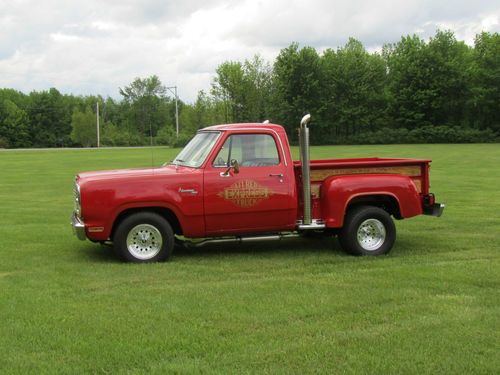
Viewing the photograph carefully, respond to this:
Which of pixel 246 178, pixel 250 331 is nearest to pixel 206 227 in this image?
pixel 246 178

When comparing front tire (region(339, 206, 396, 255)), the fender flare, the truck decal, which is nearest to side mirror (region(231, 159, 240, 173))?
the truck decal

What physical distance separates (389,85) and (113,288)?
74334 mm

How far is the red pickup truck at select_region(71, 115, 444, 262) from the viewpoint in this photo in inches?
305

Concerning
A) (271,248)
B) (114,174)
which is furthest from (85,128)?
(114,174)

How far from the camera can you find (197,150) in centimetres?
845

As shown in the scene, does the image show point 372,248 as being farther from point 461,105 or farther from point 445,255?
point 461,105

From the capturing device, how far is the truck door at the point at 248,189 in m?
7.94

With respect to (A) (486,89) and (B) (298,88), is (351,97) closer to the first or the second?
(B) (298,88)

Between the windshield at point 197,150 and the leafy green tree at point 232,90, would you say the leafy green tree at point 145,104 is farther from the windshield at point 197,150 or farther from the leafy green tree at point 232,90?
the windshield at point 197,150

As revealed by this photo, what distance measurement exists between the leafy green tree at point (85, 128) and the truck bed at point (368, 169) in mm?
94872

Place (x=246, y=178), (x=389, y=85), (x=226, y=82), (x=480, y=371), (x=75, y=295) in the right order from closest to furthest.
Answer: (x=480, y=371), (x=75, y=295), (x=246, y=178), (x=389, y=85), (x=226, y=82)

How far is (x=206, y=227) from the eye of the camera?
316 inches

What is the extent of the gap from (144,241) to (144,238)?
4 centimetres

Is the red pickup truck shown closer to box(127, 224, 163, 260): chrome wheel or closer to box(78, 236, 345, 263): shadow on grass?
box(127, 224, 163, 260): chrome wheel
